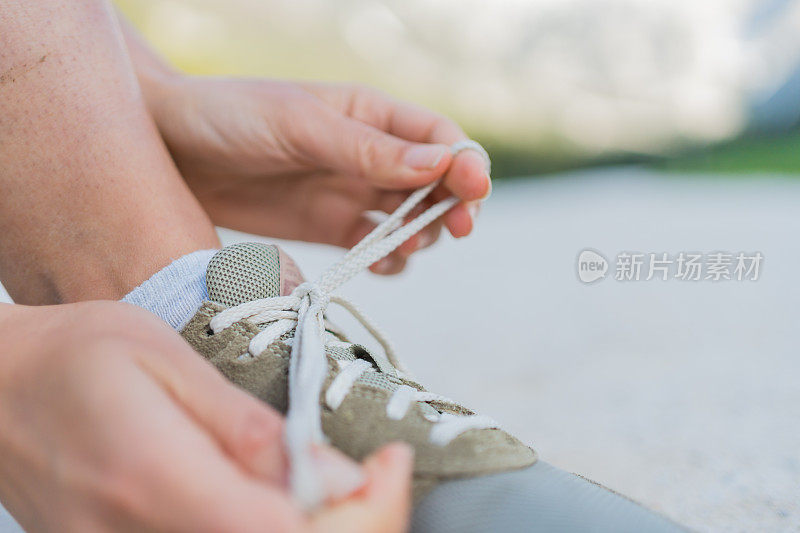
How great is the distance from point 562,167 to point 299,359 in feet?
7.94

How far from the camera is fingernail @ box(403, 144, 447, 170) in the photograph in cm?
73

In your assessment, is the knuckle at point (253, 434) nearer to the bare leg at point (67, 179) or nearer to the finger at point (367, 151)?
the bare leg at point (67, 179)

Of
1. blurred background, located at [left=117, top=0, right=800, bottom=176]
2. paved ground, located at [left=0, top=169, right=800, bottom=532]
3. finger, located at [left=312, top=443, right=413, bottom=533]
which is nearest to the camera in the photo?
finger, located at [left=312, top=443, right=413, bottom=533]

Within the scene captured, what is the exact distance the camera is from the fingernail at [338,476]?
Result: 1.07 feet

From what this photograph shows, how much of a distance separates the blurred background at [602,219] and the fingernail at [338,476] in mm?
419

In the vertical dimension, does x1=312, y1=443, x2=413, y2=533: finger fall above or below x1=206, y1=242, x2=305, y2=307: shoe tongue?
below

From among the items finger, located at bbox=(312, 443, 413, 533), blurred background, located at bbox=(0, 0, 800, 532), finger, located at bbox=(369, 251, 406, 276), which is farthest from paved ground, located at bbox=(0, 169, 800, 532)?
finger, located at bbox=(312, 443, 413, 533)

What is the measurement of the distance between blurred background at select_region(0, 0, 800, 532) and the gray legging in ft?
0.79

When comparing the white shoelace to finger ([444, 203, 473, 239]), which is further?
finger ([444, 203, 473, 239])

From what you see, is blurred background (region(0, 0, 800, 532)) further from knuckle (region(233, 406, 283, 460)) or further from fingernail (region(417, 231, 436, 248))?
knuckle (region(233, 406, 283, 460))

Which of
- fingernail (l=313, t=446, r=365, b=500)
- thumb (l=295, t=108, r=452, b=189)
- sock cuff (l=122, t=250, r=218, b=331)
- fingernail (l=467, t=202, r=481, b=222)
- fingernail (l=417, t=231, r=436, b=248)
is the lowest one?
fingernail (l=313, t=446, r=365, b=500)

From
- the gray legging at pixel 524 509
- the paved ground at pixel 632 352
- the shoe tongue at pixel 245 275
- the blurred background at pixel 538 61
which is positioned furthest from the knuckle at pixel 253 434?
the blurred background at pixel 538 61

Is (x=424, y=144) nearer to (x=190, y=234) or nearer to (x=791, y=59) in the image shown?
(x=190, y=234)

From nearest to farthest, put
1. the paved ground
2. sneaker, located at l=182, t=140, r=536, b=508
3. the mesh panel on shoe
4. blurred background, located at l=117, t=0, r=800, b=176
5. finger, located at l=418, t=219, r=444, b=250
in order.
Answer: sneaker, located at l=182, t=140, r=536, b=508, the mesh panel on shoe, the paved ground, finger, located at l=418, t=219, r=444, b=250, blurred background, located at l=117, t=0, r=800, b=176
